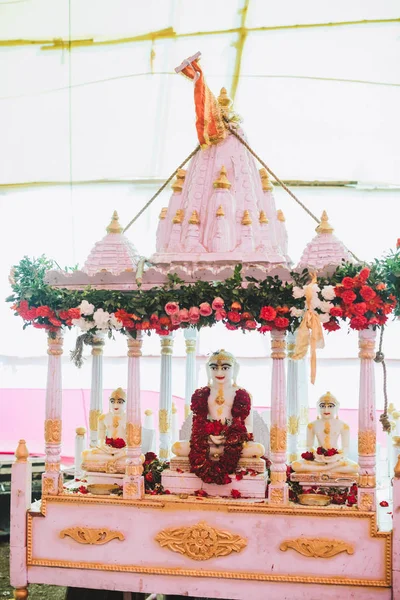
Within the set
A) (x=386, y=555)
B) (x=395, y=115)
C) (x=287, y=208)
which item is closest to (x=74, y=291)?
(x=386, y=555)

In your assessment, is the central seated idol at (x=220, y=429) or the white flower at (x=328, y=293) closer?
the white flower at (x=328, y=293)

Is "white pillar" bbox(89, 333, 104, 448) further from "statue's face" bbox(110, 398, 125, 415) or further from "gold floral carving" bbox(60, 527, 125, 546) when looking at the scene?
"gold floral carving" bbox(60, 527, 125, 546)

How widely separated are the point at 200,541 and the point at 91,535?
0.87 meters

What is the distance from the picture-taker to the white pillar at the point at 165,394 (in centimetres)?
812

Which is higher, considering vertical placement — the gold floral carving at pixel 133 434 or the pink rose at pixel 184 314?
the pink rose at pixel 184 314

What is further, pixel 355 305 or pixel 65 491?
pixel 65 491

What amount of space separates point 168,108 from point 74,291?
517 cm

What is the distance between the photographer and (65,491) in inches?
256

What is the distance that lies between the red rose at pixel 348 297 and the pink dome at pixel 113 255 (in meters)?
1.95

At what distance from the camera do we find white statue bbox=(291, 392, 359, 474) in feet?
20.9

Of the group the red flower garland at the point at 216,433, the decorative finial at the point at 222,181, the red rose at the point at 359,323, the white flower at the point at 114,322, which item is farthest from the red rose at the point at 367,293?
the white flower at the point at 114,322

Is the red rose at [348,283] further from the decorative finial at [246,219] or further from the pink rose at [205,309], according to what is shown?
the decorative finial at [246,219]

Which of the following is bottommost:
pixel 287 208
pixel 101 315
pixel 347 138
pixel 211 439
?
pixel 211 439

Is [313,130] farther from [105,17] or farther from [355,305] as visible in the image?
[355,305]
